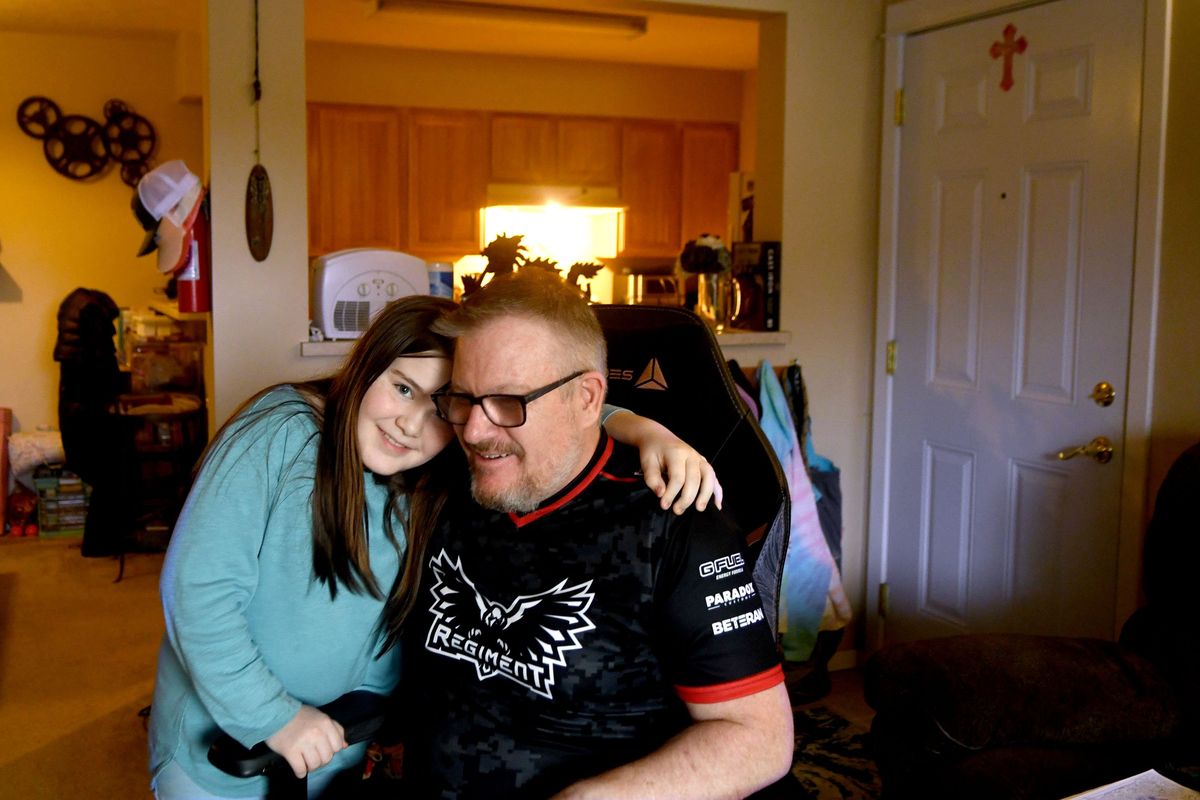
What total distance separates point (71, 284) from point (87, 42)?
4.72 ft

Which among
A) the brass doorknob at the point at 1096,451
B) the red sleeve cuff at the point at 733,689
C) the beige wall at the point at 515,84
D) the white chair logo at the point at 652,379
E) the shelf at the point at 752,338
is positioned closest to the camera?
the red sleeve cuff at the point at 733,689

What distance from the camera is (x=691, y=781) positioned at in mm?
1460

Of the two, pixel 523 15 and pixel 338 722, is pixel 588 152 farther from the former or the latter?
pixel 338 722

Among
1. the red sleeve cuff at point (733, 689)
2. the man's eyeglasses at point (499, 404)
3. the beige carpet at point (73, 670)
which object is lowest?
the beige carpet at point (73, 670)

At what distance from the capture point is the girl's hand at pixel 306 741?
1.55 metres

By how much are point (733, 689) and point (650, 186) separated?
19.4ft

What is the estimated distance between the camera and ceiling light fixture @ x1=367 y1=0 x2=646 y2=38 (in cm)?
526

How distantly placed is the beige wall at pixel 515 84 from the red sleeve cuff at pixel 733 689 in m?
5.72

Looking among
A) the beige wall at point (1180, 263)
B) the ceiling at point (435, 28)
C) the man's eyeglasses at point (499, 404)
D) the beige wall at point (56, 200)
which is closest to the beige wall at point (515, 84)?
the ceiling at point (435, 28)

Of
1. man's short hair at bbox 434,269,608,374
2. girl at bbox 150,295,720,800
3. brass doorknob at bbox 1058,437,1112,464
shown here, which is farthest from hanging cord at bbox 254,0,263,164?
brass doorknob at bbox 1058,437,1112,464

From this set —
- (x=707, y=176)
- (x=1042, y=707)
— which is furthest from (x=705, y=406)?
(x=707, y=176)

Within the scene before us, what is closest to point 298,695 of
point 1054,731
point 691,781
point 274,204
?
point 691,781

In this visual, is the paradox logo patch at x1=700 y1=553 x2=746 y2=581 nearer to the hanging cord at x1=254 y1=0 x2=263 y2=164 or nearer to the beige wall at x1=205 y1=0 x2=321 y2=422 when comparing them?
the beige wall at x1=205 y1=0 x2=321 y2=422

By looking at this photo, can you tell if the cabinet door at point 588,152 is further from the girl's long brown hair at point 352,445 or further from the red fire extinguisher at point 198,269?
the girl's long brown hair at point 352,445
